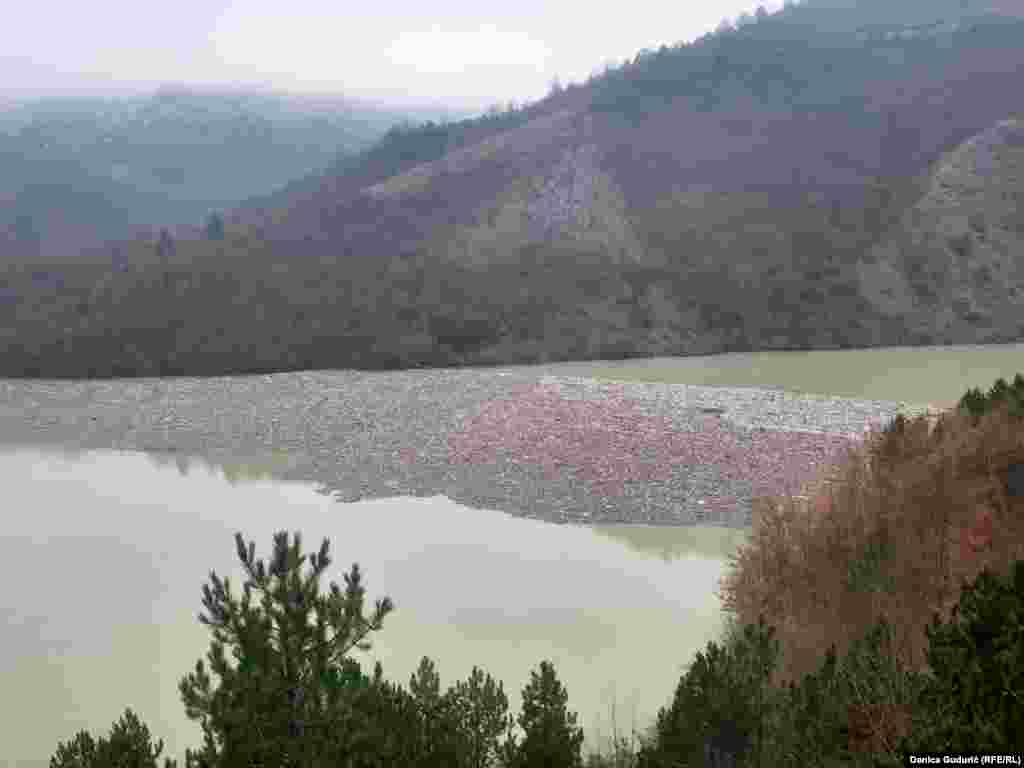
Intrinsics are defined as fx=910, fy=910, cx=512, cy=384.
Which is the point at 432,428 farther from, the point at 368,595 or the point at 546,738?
the point at 546,738

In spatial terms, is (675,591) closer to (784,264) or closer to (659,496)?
(659,496)

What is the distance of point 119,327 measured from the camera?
4034cm

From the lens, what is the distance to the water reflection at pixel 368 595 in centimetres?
1106

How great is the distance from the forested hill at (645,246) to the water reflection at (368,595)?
1988 cm

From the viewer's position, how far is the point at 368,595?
1442 centimetres

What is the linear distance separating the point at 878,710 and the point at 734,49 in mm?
87723

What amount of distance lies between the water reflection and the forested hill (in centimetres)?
1988

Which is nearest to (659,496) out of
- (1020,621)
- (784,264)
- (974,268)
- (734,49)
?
(1020,621)

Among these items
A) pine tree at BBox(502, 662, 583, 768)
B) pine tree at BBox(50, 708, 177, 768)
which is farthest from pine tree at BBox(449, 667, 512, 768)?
pine tree at BBox(50, 708, 177, 768)

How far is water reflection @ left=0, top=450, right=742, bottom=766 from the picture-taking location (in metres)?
11.1

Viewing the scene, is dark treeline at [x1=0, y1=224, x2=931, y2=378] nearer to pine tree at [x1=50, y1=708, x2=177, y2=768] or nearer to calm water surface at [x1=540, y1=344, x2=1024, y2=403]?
calm water surface at [x1=540, y1=344, x2=1024, y2=403]

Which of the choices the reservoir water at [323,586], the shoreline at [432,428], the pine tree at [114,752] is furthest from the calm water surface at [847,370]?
the pine tree at [114,752]

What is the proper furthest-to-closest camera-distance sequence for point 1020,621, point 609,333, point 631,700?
point 609,333 < point 631,700 < point 1020,621

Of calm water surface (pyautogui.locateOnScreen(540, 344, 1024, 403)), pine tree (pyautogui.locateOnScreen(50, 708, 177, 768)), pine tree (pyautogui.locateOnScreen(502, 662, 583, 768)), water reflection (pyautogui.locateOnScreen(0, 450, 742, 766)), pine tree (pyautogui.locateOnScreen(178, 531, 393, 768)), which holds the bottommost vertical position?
water reflection (pyautogui.locateOnScreen(0, 450, 742, 766))
